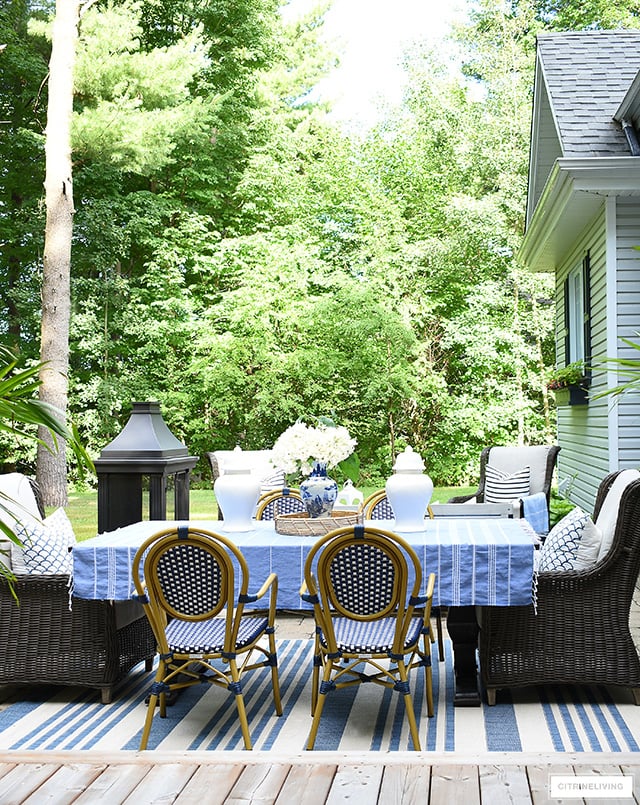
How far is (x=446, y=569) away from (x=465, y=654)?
437 mm

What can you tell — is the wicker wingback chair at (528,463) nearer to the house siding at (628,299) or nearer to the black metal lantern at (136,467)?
the house siding at (628,299)

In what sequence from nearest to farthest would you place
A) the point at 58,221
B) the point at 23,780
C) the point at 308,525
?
the point at 23,780
the point at 308,525
the point at 58,221

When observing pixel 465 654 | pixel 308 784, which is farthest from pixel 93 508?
pixel 308 784

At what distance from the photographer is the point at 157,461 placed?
4875 mm

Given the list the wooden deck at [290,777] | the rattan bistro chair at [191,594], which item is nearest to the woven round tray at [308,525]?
the rattan bistro chair at [191,594]

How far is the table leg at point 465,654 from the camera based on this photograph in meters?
3.74

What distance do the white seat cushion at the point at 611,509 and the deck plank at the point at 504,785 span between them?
1488 millimetres

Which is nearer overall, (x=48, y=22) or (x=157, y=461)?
(x=157, y=461)

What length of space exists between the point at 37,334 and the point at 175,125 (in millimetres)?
3978

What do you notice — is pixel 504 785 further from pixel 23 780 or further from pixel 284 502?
pixel 284 502

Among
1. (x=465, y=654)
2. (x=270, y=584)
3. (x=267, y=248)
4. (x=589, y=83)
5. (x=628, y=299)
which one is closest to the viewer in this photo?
(x=270, y=584)

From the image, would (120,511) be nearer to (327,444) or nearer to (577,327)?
(327,444)

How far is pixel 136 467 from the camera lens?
493cm

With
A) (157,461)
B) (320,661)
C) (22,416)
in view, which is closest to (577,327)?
(157,461)
